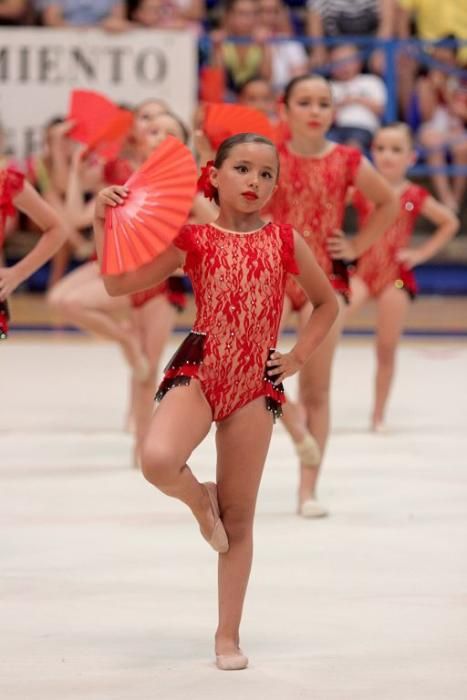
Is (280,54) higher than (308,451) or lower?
lower

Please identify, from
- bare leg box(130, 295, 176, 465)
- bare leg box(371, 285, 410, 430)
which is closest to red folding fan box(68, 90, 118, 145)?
bare leg box(130, 295, 176, 465)

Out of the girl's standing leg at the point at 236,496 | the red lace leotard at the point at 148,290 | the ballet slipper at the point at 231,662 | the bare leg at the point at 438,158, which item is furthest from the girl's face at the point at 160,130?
the bare leg at the point at 438,158

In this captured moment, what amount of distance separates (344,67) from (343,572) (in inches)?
272

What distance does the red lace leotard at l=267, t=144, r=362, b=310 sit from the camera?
16.1 ft

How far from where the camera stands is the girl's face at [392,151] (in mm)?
6801

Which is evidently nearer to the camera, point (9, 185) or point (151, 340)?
point (9, 185)

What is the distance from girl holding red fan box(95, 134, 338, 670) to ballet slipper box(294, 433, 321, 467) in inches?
62.4

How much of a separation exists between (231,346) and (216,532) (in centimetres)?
42

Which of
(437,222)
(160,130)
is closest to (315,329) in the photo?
(160,130)

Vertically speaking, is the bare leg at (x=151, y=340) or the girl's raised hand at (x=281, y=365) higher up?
the girl's raised hand at (x=281, y=365)

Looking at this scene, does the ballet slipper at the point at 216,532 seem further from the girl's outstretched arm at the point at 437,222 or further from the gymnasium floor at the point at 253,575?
the girl's outstretched arm at the point at 437,222

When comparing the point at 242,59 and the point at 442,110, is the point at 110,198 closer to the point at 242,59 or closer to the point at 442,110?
the point at 242,59

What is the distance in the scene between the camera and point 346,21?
35.2 feet

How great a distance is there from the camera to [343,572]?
4152mm
